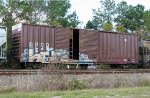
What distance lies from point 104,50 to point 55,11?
33.7m

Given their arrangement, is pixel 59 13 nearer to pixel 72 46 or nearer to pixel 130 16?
pixel 130 16

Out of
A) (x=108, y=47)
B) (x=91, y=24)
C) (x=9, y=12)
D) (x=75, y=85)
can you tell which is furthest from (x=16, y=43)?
(x=91, y=24)

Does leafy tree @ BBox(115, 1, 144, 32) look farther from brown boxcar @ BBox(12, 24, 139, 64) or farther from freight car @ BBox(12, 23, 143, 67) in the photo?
freight car @ BBox(12, 23, 143, 67)

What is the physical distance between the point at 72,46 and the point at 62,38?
133cm

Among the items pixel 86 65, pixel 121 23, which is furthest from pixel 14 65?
pixel 121 23

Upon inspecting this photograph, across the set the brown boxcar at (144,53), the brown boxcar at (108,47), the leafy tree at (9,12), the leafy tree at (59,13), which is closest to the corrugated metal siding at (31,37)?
the brown boxcar at (108,47)

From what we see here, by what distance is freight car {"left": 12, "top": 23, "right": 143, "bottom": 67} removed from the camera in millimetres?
26062

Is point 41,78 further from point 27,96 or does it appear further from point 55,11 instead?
point 55,11

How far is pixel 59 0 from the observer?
6912 centimetres

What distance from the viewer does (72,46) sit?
28.6 metres

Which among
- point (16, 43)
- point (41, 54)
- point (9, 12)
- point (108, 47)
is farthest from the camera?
point (9, 12)

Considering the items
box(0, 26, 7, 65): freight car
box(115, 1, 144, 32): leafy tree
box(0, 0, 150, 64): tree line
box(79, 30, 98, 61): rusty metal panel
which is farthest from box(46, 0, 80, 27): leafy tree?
box(0, 26, 7, 65): freight car

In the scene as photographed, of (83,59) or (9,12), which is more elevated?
(9,12)

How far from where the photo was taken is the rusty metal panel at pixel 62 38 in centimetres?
2747
